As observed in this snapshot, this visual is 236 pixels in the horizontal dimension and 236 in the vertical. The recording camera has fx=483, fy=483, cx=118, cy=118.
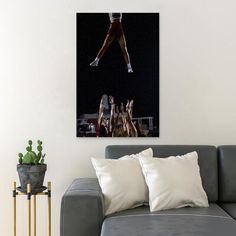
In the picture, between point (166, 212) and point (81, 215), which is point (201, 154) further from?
point (81, 215)

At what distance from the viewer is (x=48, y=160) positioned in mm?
3943

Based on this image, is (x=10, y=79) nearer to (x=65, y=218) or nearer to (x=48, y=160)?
(x=48, y=160)

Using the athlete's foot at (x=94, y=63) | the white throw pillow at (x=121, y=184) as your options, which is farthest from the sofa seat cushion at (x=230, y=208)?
the athlete's foot at (x=94, y=63)

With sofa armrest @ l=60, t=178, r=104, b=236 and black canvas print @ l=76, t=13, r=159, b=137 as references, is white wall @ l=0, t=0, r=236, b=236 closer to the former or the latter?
black canvas print @ l=76, t=13, r=159, b=137

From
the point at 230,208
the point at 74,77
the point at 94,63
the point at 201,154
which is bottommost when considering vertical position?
the point at 230,208

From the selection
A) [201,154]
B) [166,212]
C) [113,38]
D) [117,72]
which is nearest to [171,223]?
[166,212]

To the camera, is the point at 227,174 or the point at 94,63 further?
the point at 94,63

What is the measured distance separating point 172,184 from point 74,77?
128 centimetres

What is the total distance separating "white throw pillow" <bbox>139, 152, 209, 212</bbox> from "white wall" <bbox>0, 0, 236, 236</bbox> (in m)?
0.65

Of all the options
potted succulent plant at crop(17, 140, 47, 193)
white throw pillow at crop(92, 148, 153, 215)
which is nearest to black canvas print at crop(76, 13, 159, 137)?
potted succulent plant at crop(17, 140, 47, 193)

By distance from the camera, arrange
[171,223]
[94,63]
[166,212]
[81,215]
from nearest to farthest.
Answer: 1. [171,223]
2. [81,215]
3. [166,212]
4. [94,63]

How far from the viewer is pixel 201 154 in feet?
11.7

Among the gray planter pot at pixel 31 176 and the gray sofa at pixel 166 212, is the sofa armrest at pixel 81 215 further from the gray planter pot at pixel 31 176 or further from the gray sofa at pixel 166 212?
the gray planter pot at pixel 31 176

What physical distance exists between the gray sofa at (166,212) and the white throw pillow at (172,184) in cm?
7
